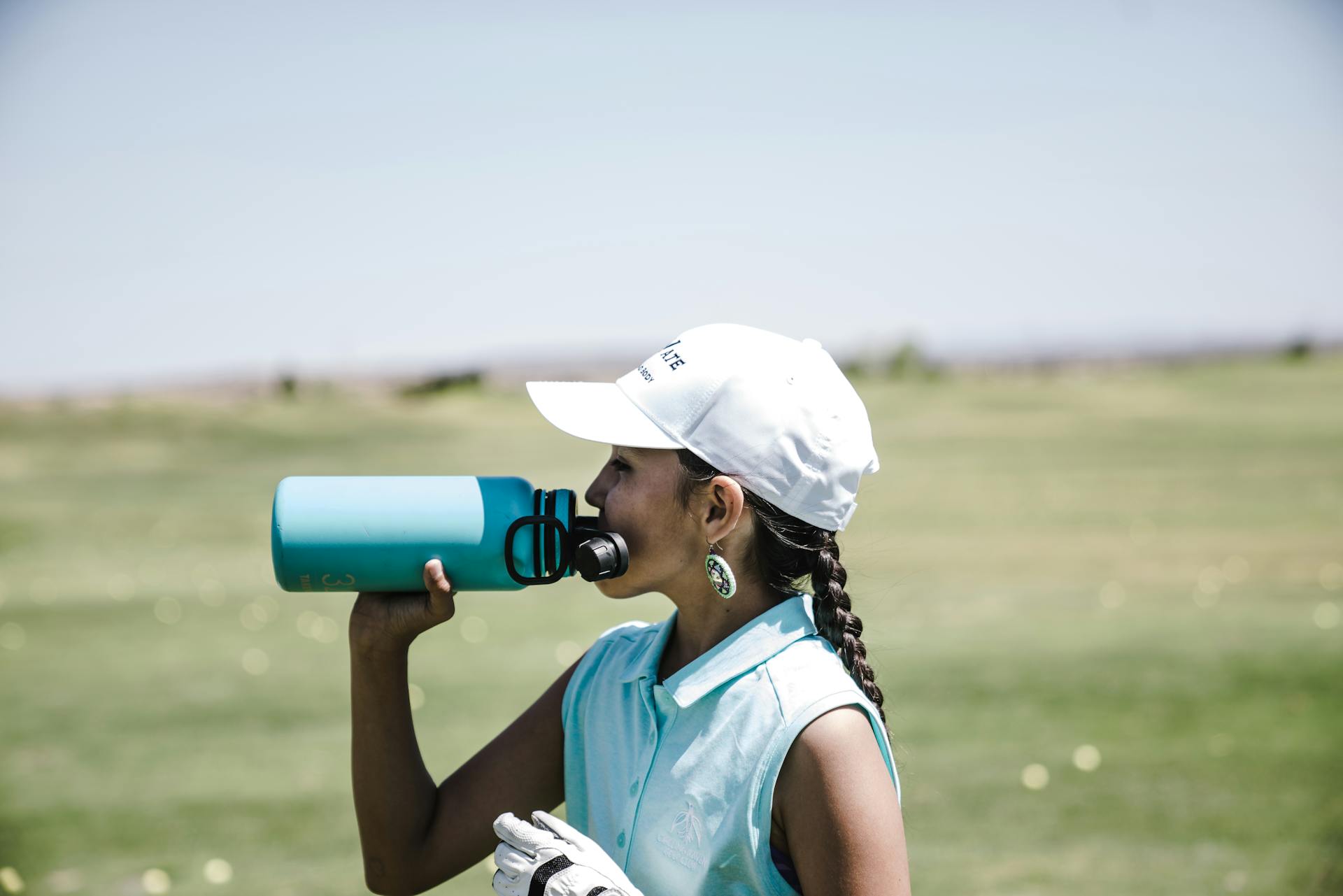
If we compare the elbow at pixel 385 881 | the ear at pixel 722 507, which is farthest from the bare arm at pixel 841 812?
the elbow at pixel 385 881

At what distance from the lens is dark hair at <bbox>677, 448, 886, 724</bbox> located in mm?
2207

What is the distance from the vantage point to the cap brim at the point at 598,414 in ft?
6.96

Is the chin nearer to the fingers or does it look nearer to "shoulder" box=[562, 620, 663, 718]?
"shoulder" box=[562, 620, 663, 718]

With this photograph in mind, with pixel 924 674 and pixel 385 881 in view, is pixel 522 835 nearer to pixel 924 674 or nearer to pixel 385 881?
pixel 385 881

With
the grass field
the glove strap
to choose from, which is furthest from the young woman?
the grass field

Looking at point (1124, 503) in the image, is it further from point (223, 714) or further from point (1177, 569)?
point (223, 714)

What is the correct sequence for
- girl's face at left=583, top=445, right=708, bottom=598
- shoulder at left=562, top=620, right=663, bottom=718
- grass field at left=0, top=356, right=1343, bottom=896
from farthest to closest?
1. grass field at left=0, top=356, right=1343, bottom=896
2. shoulder at left=562, top=620, right=663, bottom=718
3. girl's face at left=583, top=445, right=708, bottom=598

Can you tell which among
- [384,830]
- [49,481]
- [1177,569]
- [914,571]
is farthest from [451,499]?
[49,481]

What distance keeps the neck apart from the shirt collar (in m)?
0.04

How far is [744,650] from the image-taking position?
2.12 metres

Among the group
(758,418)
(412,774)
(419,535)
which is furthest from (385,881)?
(758,418)

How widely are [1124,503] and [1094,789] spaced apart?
11491mm

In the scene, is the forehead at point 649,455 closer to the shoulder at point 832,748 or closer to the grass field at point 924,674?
the shoulder at point 832,748

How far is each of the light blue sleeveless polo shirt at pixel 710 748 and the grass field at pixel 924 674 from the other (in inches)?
12.6
